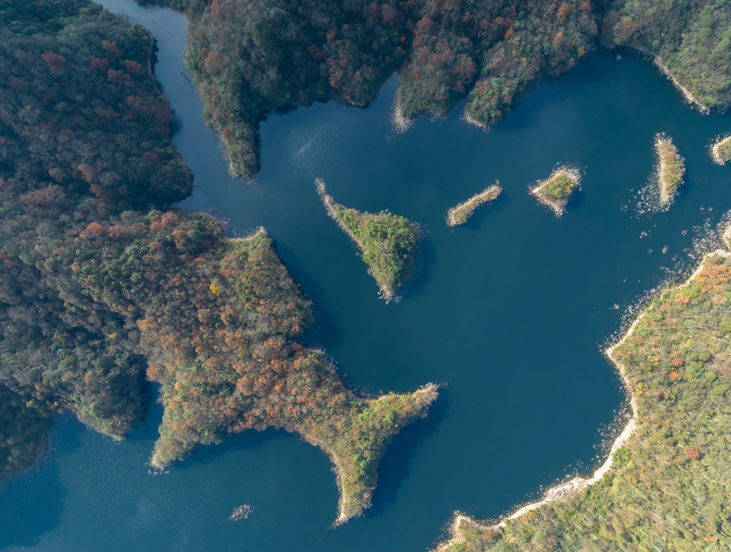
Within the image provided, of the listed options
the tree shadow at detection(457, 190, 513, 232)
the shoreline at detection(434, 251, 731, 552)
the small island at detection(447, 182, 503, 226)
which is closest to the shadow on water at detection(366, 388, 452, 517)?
the shoreline at detection(434, 251, 731, 552)

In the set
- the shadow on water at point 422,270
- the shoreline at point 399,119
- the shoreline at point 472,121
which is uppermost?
the shoreline at point 472,121

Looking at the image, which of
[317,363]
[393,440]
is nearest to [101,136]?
[317,363]

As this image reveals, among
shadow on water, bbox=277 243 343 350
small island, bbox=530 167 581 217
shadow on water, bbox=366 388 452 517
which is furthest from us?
shadow on water, bbox=277 243 343 350

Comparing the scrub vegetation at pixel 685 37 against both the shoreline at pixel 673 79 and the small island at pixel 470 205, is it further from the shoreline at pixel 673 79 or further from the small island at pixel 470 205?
the small island at pixel 470 205

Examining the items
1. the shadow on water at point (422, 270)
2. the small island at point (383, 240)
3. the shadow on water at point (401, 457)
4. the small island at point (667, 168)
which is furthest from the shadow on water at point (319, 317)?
the small island at point (667, 168)

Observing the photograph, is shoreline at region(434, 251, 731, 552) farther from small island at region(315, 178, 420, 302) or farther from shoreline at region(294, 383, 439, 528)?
small island at region(315, 178, 420, 302)

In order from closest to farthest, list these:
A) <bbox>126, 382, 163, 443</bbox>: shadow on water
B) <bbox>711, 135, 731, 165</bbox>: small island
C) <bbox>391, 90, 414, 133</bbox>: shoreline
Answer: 1. <bbox>711, 135, 731, 165</bbox>: small island
2. <bbox>126, 382, 163, 443</bbox>: shadow on water
3. <bbox>391, 90, 414, 133</bbox>: shoreline

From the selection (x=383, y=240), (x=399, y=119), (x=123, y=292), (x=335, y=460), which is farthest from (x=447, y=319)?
(x=123, y=292)
